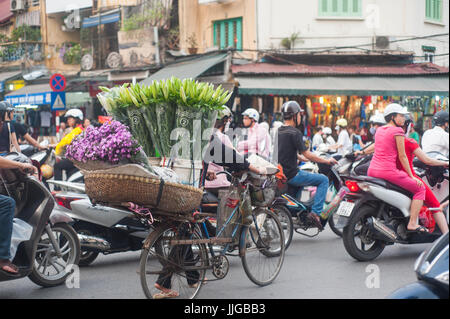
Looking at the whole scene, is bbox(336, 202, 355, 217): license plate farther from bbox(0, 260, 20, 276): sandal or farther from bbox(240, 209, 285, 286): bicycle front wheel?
bbox(0, 260, 20, 276): sandal

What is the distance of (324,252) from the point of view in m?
6.95

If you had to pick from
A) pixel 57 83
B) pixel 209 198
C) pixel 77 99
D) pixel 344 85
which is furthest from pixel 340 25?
pixel 209 198

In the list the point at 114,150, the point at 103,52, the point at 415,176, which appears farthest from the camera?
the point at 103,52

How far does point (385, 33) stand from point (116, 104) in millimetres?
16459

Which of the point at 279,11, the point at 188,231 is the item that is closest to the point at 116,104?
the point at 188,231

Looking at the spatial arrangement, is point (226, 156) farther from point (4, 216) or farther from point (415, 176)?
point (415, 176)

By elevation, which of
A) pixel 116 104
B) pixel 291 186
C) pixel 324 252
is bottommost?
pixel 324 252

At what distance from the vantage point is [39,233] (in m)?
4.98

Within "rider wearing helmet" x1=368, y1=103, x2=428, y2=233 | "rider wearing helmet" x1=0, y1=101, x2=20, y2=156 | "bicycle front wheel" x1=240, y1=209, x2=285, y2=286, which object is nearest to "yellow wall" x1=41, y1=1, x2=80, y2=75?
"rider wearing helmet" x1=0, y1=101, x2=20, y2=156

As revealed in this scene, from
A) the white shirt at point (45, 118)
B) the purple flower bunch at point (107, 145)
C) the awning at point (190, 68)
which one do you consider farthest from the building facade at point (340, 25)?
the purple flower bunch at point (107, 145)

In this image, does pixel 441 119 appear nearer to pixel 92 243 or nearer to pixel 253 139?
pixel 253 139

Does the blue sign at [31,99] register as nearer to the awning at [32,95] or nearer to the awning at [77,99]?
the awning at [32,95]

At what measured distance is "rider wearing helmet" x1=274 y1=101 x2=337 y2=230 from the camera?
22.7 feet

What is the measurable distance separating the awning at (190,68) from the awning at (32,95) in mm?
5158
